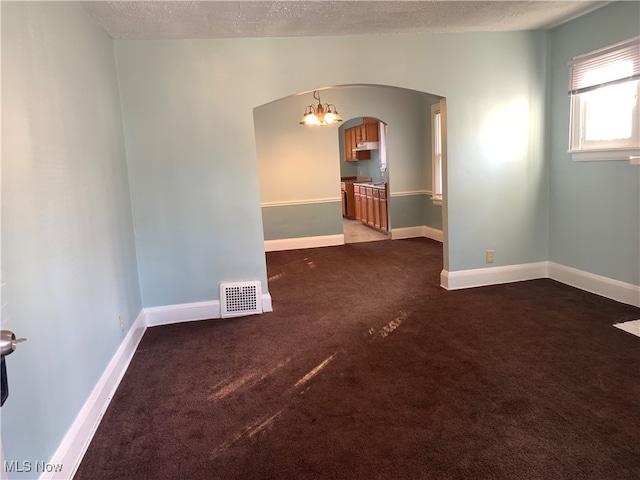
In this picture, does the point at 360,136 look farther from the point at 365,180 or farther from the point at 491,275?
the point at 491,275

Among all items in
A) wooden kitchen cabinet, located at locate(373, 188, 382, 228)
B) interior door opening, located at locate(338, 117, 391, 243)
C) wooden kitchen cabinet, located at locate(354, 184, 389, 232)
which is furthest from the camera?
wooden kitchen cabinet, located at locate(373, 188, 382, 228)

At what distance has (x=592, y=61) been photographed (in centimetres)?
385

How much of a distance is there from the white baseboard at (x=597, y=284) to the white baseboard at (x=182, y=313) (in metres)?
3.39

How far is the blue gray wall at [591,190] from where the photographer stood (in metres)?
3.66

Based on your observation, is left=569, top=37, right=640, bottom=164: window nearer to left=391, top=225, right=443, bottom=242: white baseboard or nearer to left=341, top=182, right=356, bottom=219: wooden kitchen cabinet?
left=391, top=225, right=443, bottom=242: white baseboard

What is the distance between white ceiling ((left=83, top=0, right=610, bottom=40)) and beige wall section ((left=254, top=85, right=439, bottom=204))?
314cm

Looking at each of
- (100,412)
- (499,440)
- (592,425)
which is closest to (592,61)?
(592,425)

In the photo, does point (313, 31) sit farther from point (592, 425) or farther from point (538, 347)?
point (592, 425)

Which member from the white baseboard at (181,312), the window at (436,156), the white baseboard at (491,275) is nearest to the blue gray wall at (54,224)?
the white baseboard at (181,312)

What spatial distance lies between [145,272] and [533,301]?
346cm

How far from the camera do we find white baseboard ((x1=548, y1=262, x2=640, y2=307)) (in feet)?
12.3

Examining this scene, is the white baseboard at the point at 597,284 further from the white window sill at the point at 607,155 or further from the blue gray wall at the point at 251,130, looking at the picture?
the white window sill at the point at 607,155

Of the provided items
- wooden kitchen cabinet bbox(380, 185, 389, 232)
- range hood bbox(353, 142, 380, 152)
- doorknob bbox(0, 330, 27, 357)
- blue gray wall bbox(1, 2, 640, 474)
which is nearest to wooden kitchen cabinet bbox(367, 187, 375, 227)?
wooden kitchen cabinet bbox(380, 185, 389, 232)

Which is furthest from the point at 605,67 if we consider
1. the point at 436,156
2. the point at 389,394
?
the point at 436,156
